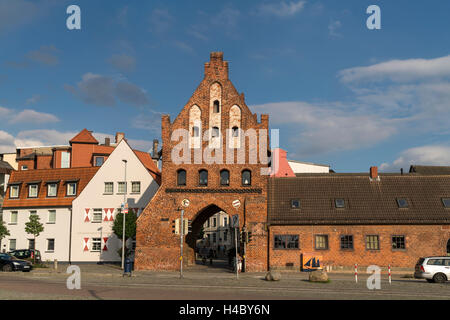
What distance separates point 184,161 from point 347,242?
13.9 m

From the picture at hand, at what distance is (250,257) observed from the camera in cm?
3659

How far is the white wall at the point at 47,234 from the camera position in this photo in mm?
49719

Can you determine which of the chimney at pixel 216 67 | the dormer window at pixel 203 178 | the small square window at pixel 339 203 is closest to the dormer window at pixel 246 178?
the dormer window at pixel 203 178

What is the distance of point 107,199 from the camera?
49312mm

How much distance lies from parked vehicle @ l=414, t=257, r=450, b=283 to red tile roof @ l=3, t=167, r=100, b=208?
34.6 metres

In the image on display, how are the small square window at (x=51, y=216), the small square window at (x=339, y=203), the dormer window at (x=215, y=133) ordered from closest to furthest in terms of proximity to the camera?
the dormer window at (x=215, y=133) → the small square window at (x=339, y=203) → the small square window at (x=51, y=216)

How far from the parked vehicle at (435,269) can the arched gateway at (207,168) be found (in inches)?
469

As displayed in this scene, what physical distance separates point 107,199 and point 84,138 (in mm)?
18446

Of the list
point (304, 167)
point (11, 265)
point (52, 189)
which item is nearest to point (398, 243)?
point (11, 265)

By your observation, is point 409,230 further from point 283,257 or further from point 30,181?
point 30,181

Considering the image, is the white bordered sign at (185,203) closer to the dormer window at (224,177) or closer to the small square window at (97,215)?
the dormer window at (224,177)
